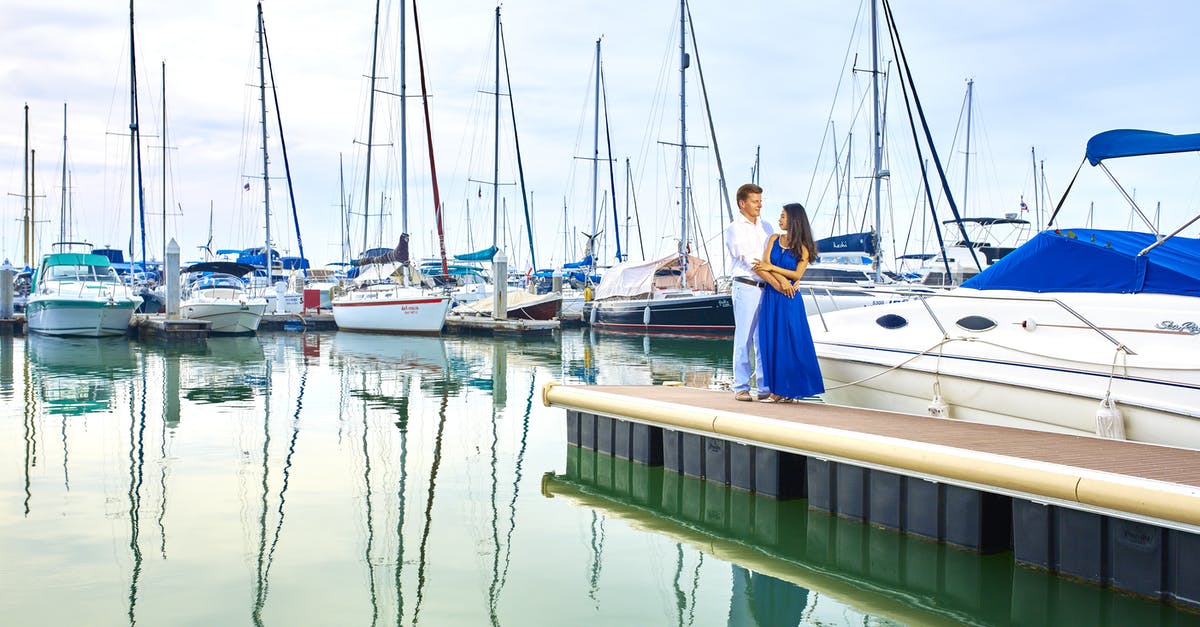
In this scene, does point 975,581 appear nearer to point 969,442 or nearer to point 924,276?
point 969,442

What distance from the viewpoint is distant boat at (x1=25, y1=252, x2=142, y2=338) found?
93.8ft

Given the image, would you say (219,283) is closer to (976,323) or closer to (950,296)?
(950,296)

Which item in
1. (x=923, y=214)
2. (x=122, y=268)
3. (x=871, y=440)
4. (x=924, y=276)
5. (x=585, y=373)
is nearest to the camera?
(x=871, y=440)

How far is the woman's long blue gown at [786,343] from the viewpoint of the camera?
830 cm

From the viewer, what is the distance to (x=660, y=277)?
34.8m

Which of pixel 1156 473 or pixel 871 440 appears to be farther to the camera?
pixel 871 440

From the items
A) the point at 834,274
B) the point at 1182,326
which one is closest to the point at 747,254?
the point at 1182,326

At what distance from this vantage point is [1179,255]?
8.17 metres

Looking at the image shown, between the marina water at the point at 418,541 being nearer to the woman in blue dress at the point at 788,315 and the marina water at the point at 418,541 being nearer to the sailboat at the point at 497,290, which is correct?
the woman in blue dress at the point at 788,315

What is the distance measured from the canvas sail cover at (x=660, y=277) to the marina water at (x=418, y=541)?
70.5 feet

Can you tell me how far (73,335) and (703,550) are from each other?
27.2 meters

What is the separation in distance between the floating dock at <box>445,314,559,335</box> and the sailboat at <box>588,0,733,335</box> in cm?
302

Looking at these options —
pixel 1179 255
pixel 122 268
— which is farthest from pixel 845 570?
pixel 122 268

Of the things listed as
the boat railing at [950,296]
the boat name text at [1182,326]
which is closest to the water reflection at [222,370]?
the boat railing at [950,296]
